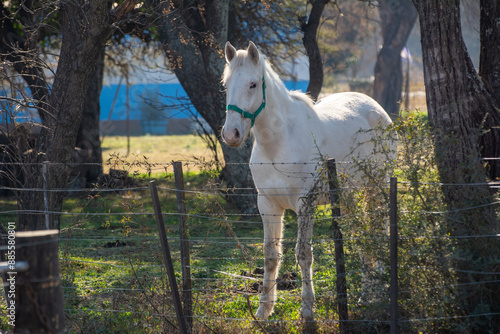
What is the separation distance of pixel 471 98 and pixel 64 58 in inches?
169

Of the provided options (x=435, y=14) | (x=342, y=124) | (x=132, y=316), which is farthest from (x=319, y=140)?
(x=132, y=316)

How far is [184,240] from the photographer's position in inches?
164

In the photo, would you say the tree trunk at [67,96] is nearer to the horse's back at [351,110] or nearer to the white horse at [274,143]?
the white horse at [274,143]

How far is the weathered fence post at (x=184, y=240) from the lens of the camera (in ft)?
13.5

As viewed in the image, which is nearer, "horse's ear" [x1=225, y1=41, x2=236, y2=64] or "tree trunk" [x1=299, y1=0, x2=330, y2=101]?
"horse's ear" [x1=225, y1=41, x2=236, y2=64]

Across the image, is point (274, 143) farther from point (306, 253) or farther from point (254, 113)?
point (306, 253)

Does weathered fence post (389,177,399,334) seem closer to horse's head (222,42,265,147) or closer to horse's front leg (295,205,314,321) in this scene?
horse's front leg (295,205,314,321)

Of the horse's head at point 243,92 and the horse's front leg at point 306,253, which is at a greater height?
the horse's head at point 243,92

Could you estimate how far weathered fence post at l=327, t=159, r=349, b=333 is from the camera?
407cm

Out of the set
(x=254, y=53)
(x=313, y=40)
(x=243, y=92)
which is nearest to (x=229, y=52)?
(x=254, y=53)

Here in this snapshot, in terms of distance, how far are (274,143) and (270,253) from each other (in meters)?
1.02

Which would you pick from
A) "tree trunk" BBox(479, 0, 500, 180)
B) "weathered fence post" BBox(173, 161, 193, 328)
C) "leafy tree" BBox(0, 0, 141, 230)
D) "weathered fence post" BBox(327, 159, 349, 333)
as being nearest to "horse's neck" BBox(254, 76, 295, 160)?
"weathered fence post" BBox(327, 159, 349, 333)

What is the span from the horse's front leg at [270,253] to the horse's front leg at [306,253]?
0.85 ft

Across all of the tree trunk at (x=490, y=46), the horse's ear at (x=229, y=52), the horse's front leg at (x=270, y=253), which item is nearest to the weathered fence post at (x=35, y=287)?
the horse's front leg at (x=270, y=253)
